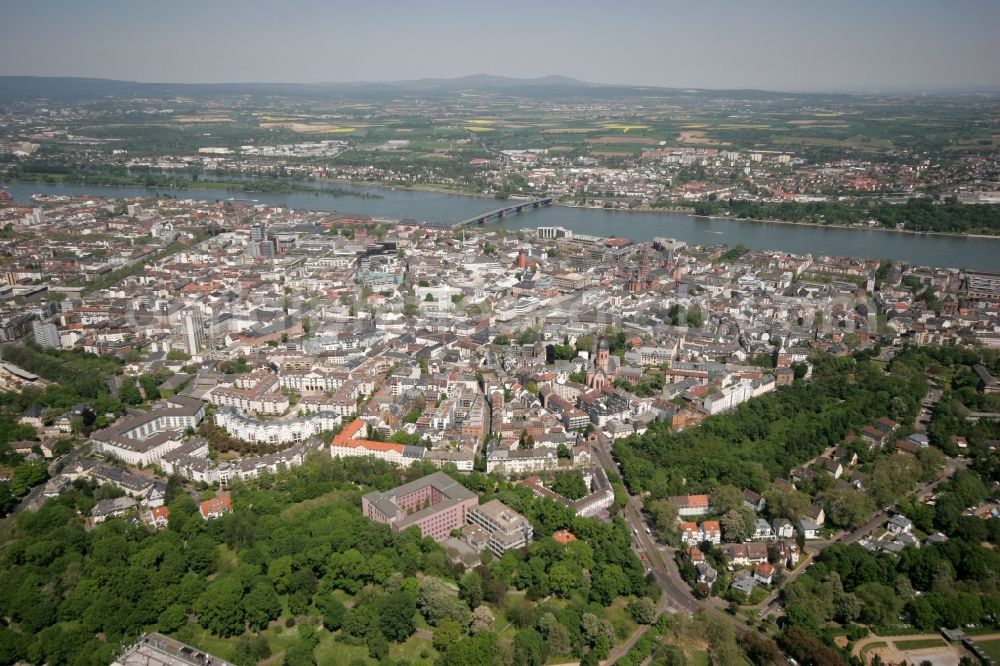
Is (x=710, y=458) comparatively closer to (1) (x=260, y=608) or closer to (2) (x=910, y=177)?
(1) (x=260, y=608)

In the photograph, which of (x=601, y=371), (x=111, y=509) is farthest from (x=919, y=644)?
(x=111, y=509)

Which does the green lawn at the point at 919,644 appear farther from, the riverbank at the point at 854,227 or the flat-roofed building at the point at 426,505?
the riverbank at the point at 854,227

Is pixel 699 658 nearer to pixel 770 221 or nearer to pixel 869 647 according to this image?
pixel 869 647

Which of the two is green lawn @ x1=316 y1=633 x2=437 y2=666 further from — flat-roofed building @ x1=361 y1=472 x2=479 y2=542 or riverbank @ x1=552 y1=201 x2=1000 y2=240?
riverbank @ x1=552 y1=201 x2=1000 y2=240

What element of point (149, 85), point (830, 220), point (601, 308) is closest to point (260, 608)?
point (601, 308)

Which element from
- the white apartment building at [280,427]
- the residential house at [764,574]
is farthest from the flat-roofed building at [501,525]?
the white apartment building at [280,427]

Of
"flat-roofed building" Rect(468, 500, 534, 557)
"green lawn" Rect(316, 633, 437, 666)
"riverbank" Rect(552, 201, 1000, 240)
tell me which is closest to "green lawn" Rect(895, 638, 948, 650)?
"flat-roofed building" Rect(468, 500, 534, 557)
